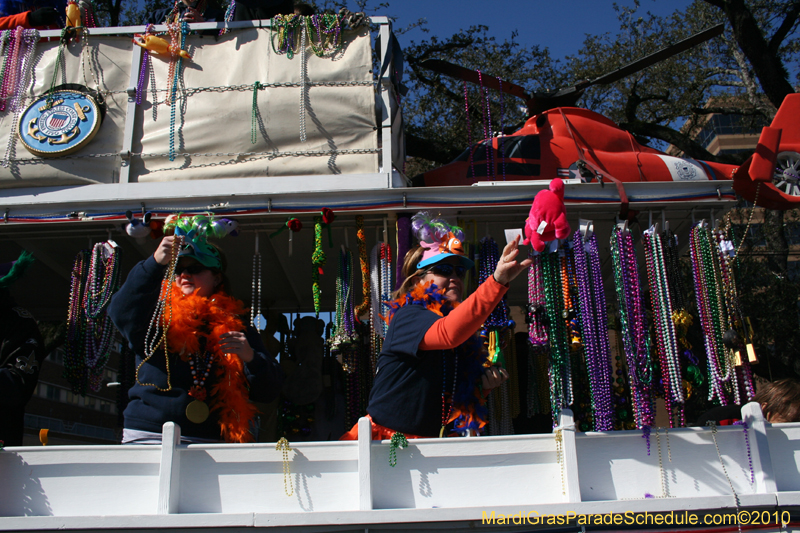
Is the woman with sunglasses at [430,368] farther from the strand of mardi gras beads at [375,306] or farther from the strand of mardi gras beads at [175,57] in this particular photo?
the strand of mardi gras beads at [175,57]

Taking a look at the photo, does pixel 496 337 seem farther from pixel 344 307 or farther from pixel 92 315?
pixel 92 315

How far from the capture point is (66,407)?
22562 mm

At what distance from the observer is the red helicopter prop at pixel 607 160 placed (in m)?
4.41

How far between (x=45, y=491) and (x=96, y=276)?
Result: 167cm

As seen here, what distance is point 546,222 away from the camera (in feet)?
10.3

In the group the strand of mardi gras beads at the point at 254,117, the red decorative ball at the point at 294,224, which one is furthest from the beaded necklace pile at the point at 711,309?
the strand of mardi gras beads at the point at 254,117

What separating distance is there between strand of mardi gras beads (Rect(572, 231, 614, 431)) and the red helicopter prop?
1.66 ft

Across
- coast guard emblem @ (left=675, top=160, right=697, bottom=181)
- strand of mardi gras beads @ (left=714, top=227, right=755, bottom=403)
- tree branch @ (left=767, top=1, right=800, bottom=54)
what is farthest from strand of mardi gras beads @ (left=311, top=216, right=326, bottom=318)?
tree branch @ (left=767, top=1, right=800, bottom=54)

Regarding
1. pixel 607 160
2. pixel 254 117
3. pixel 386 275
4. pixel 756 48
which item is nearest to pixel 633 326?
pixel 607 160

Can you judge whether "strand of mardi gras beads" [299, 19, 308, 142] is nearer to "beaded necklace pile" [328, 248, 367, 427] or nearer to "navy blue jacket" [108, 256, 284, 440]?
"beaded necklace pile" [328, 248, 367, 427]

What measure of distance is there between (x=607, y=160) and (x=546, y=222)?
2192 mm

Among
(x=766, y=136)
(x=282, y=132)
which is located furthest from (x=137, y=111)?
(x=766, y=136)

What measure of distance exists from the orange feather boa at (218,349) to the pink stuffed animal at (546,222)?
71.7 inches

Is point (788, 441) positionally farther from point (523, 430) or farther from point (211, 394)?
point (211, 394)
